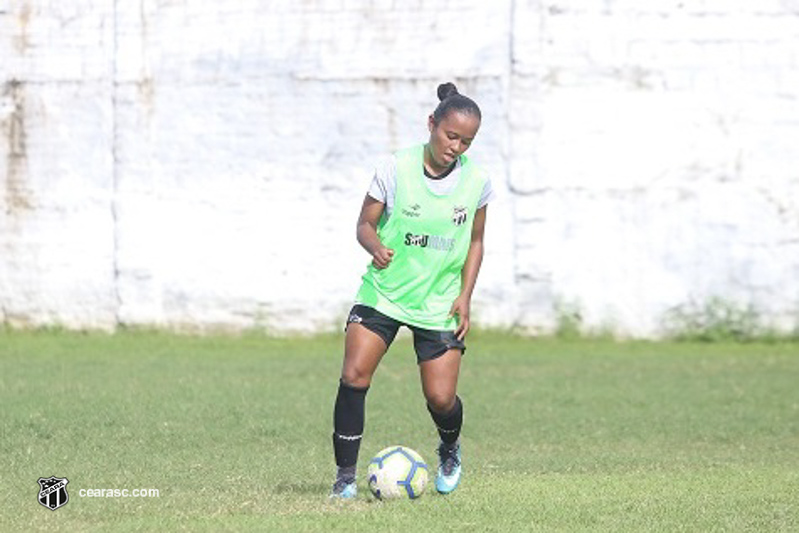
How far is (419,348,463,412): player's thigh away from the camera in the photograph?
915 cm

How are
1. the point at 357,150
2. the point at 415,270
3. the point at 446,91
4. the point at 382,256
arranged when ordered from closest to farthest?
the point at 382,256 < the point at 415,270 < the point at 446,91 < the point at 357,150

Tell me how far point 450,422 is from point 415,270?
85 centimetres

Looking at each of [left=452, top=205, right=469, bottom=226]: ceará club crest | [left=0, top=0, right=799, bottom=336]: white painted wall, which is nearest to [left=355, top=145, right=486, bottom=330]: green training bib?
[left=452, top=205, right=469, bottom=226]: ceará club crest

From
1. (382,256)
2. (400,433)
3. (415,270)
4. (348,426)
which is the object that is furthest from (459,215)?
(400,433)

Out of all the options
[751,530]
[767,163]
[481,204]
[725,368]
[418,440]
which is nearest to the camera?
[751,530]

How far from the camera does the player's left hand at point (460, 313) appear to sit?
30.2ft

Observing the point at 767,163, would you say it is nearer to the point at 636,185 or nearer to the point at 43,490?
the point at 636,185

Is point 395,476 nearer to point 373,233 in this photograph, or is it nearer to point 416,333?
point 416,333

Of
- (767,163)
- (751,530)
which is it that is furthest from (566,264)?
(751,530)

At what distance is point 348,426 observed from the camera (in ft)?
29.9

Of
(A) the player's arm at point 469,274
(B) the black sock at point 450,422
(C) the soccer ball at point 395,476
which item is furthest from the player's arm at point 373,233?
(C) the soccer ball at point 395,476

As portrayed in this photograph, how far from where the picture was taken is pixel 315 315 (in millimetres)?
18547

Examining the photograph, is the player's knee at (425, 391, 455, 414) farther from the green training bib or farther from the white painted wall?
the white painted wall

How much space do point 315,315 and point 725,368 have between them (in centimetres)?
427
